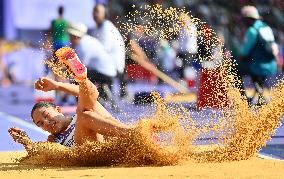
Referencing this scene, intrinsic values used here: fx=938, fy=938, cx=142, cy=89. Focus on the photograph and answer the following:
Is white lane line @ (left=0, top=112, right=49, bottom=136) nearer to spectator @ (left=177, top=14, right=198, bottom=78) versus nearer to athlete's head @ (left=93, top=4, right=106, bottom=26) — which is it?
athlete's head @ (left=93, top=4, right=106, bottom=26)

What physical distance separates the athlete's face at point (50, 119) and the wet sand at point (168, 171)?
1.44 ft

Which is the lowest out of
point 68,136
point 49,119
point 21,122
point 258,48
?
point 68,136

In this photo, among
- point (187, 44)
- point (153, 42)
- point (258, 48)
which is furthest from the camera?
point (153, 42)

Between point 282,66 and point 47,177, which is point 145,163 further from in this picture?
point 282,66

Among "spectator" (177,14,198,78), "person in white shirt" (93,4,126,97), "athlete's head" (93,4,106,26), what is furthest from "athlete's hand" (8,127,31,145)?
"athlete's head" (93,4,106,26)

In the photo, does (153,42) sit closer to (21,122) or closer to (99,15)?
(99,15)

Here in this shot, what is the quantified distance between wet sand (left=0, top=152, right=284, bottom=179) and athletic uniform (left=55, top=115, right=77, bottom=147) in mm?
393

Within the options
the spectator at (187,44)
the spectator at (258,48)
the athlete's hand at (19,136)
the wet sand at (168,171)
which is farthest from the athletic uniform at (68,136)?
the spectator at (258,48)

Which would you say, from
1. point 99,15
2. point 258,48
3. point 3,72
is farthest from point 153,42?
point 3,72

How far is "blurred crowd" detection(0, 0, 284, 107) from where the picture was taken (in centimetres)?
1541

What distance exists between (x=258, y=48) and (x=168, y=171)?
29.3ft

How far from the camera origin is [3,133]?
13562 mm

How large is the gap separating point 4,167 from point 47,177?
112 centimetres

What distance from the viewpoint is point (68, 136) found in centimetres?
841
